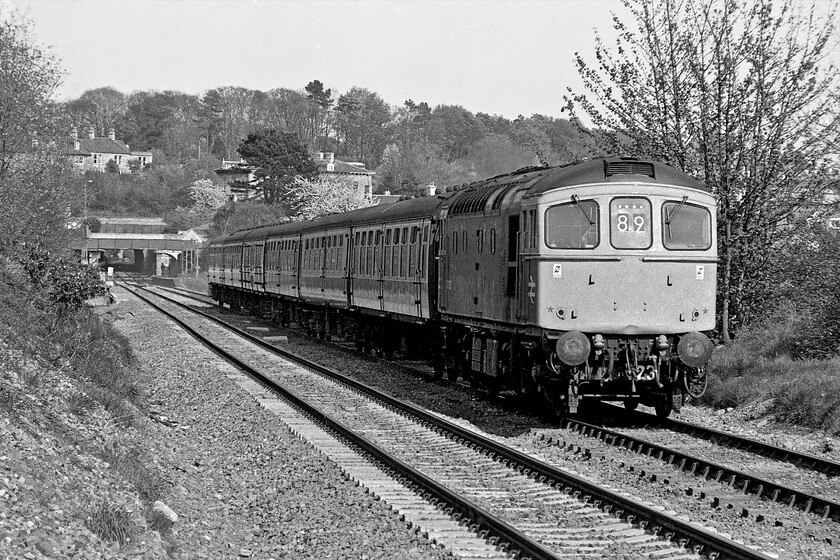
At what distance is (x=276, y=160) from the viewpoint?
90500 millimetres

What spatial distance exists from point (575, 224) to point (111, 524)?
24.1ft

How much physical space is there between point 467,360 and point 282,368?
5788 mm

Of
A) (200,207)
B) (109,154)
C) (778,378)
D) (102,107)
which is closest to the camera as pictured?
(778,378)

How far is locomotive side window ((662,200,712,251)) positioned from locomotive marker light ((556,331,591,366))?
1.75m

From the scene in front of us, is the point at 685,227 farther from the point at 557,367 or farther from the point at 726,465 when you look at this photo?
the point at 726,465

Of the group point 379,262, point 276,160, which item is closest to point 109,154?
point 276,160

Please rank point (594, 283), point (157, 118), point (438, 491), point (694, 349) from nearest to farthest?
1. point (438, 491)
2. point (694, 349)
3. point (594, 283)
4. point (157, 118)

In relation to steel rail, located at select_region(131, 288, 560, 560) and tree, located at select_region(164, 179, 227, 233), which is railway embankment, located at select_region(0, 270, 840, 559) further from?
tree, located at select_region(164, 179, 227, 233)

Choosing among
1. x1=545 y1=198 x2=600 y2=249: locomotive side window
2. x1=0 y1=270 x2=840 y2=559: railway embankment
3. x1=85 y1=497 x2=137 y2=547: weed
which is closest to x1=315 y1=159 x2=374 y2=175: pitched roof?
x1=0 y1=270 x2=840 y2=559: railway embankment

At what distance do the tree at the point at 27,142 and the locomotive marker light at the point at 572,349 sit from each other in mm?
15825

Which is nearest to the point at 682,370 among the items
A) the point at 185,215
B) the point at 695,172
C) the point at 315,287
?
the point at 695,172

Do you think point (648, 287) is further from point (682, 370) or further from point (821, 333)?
point (821, 333)

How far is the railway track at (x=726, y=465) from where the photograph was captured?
9211mm

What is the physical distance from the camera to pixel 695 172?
20469mm
